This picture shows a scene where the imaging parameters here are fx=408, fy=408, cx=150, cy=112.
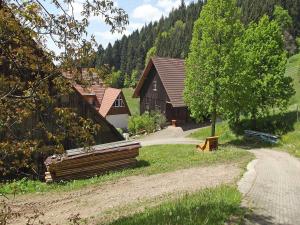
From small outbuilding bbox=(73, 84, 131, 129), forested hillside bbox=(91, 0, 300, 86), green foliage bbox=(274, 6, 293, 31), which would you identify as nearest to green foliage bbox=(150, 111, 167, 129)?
small outbuilding bbox=(73, 84, 131, 129)

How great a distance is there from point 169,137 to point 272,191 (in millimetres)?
24928

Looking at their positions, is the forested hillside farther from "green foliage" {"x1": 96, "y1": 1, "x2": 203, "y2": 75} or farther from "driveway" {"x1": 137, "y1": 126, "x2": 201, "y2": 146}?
"driveway" {"x1": 137, "y1": 126, "x2": 201, "y2": 146}

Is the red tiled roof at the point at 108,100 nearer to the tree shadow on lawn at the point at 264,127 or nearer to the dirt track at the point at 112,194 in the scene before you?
the tree shadow on lawn at the point at 264,127

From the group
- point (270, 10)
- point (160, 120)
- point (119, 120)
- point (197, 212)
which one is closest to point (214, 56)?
point (160, 120)

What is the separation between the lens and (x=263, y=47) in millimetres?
32656

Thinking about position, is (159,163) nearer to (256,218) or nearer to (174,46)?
(256,218)

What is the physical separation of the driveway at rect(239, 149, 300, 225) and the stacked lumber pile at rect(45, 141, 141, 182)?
21.7 feet

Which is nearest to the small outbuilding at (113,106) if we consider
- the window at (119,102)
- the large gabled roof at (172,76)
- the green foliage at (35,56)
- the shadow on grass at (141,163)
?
the window at (119,102)

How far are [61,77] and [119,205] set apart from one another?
803cm

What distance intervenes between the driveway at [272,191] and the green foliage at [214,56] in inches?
302

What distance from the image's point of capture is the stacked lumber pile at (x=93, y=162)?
20.1 metres

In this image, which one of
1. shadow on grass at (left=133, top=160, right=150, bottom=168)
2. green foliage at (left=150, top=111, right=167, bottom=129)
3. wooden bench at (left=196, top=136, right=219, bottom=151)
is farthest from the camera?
green foliage at (left=150, top=111, right=167, bottom=129)

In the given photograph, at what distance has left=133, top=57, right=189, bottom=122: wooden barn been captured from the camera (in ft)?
148

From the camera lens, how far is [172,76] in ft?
153
